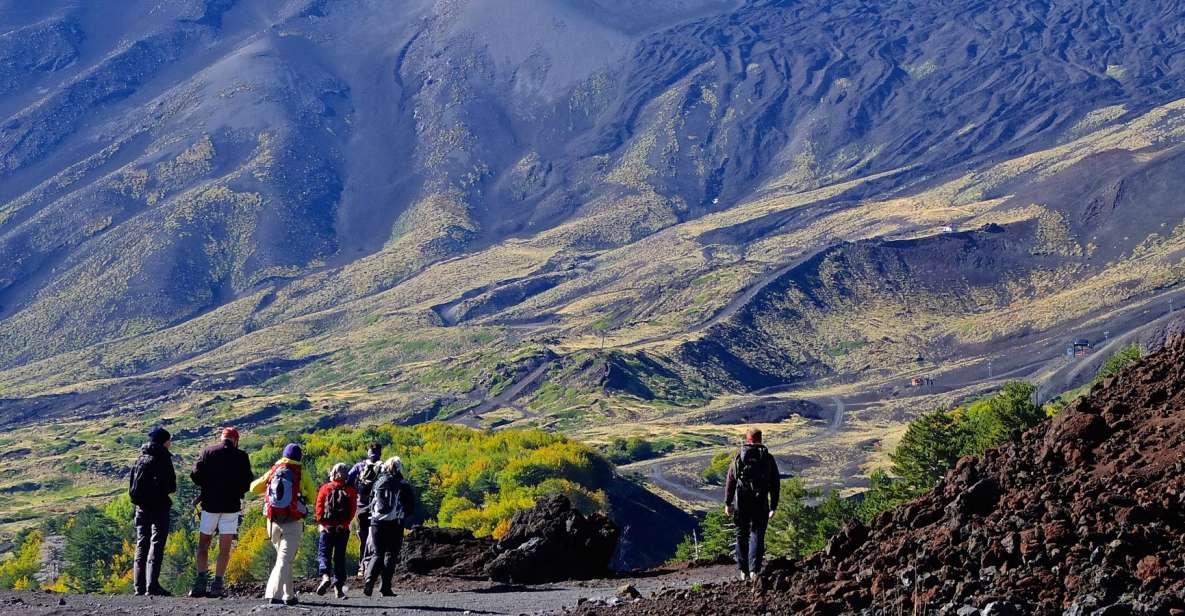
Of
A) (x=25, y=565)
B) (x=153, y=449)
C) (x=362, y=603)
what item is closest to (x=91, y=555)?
(x=25, y=565)

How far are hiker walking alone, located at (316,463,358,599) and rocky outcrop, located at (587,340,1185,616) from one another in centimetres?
427

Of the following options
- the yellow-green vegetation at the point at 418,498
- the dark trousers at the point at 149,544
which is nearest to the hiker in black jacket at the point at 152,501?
the dark trousers at the point at 149,544

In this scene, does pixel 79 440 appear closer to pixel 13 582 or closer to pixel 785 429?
pixel 785 429

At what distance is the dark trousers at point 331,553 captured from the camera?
1791 centimetres

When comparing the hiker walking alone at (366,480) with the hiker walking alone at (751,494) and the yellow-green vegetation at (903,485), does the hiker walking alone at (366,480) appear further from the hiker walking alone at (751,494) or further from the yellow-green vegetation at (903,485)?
the yellow-green vegetation at (903,485)

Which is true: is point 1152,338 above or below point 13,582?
above

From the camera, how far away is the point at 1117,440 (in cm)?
1382

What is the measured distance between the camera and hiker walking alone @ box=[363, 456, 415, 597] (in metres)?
17.6

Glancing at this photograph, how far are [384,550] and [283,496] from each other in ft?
5.76

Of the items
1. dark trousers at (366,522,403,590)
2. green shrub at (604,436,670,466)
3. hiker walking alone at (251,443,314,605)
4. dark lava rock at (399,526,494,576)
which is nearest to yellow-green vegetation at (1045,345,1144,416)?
dark lava rock at (399,526,494,576)

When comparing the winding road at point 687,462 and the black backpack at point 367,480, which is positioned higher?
the black backpack at point 367,480

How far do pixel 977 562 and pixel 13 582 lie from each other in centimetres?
6638

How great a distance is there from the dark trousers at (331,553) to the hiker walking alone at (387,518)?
0.37 metres

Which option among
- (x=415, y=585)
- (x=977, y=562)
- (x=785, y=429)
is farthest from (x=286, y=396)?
(x=977, y=562)
